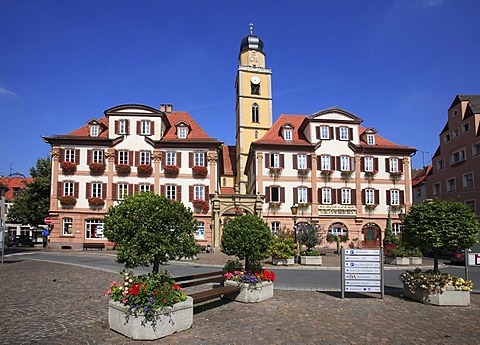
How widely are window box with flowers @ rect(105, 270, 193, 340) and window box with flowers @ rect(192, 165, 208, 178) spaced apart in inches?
1295

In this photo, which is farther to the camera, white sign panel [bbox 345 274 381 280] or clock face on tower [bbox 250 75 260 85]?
clock face on tower [bbox 250 75 260 85]

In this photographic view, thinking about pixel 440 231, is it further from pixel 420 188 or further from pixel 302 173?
pixel 420 188

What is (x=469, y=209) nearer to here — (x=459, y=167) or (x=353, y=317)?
(x=353, y=317)

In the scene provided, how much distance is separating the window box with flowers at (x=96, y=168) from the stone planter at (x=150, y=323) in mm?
34113

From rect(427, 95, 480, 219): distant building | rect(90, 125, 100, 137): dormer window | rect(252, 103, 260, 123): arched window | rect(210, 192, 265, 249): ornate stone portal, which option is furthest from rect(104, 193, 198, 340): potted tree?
rect(252, 103, 260, 123): arched window

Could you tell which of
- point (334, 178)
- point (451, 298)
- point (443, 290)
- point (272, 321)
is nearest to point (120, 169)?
point (334, 178)

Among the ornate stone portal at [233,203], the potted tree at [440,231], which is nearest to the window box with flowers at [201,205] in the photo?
the ornate stone portal at [233,203]

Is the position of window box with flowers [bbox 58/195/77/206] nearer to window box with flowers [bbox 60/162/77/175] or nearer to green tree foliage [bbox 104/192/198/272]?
window box with flowers [bbox 60/162/77/175]

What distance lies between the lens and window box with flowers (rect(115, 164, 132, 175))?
132 feet

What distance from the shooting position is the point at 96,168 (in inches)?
1581

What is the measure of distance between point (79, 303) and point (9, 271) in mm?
10135

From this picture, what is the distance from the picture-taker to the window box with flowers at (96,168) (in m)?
40.1

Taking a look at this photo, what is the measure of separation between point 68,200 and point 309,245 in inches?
949

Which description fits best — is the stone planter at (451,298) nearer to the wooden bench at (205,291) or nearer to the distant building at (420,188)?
the wooden bench at (205,291)
